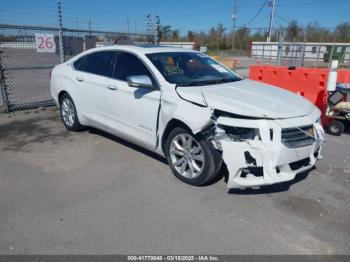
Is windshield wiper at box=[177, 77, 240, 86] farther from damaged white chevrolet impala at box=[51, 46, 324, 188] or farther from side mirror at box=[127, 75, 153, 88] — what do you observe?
side mirror at box=[127, 75, 153, 88]

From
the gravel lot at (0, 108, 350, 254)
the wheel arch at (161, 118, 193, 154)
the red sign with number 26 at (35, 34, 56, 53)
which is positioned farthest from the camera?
the red sign with number 26 at (35, 34, 56, 53)

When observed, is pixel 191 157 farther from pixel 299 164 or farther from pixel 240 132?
pixel 299 164

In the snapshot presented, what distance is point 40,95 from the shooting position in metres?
9.84

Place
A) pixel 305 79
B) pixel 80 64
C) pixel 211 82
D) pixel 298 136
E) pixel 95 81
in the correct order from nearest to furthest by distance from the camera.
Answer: pixel 298 136
pixel 211 82
pixel 95 81
pixel 80 64
pixel 305 79

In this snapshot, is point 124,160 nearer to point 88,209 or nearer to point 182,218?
point 88,209

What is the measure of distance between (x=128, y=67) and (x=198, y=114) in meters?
1.63

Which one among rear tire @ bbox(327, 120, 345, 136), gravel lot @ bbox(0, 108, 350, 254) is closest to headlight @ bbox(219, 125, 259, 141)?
gravel lot @ bbox(0, 108, 350, 254)

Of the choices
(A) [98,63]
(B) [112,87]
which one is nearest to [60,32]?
(A) [98,63]

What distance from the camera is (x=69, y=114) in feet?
19.8

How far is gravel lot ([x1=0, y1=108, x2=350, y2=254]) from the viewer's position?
9.30 ft

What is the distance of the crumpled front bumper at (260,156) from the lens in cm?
326

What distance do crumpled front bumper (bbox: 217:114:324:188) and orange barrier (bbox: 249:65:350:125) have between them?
3.50 metres

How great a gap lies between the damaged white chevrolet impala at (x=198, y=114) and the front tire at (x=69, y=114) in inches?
16.4

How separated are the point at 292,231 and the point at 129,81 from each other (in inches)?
107
